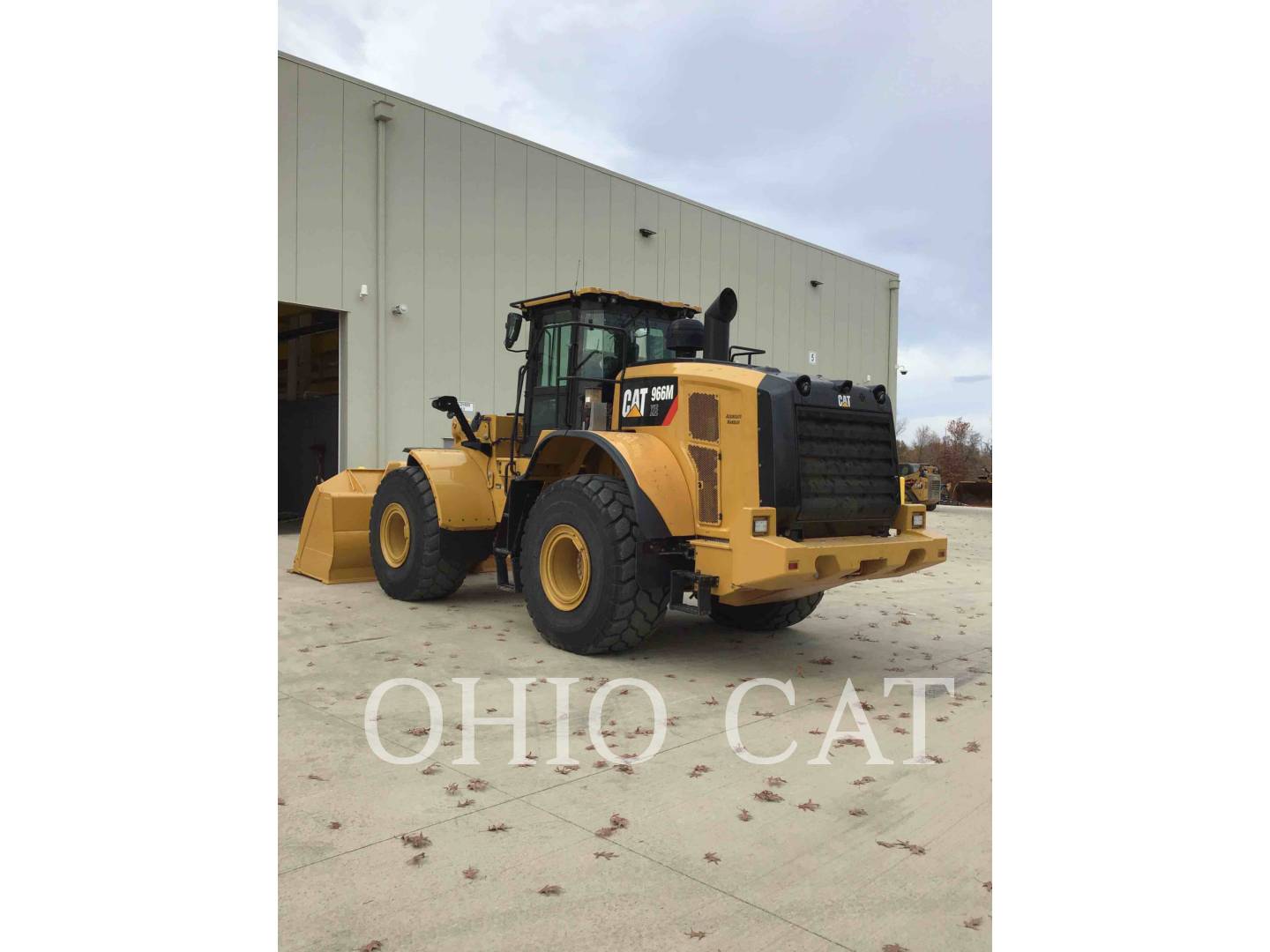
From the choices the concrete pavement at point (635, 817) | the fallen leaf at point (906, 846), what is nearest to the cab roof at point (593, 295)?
the concrete pavement at point (635, 817)

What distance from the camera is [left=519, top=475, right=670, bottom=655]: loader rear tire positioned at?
5.94 meters

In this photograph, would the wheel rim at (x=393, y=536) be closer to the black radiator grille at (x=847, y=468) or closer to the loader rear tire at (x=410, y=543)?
the loader rear tire at (x=410, y=543)

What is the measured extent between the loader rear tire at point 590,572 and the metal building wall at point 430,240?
25.1 ft

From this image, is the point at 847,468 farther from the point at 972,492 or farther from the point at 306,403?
the point at 972,492

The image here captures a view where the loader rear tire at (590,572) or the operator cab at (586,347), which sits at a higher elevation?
the operator cab at (586,347)

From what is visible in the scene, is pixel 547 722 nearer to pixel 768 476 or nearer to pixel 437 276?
pixel 768 476

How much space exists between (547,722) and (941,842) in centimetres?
208

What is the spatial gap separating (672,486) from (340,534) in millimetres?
4610

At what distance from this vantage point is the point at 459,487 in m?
8.08

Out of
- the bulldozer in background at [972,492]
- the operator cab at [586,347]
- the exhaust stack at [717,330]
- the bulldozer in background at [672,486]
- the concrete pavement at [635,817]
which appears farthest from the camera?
the bulldozer in background at [972,492]

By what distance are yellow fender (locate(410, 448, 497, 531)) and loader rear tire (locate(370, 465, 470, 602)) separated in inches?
4.2

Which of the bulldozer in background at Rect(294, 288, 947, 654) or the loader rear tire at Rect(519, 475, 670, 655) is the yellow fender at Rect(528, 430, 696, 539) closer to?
the bulldozer in background at Rect(294, 288, 947, 654)

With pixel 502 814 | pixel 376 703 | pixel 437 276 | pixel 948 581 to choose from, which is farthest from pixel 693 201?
pixel 502 814

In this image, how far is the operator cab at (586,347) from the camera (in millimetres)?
7094
